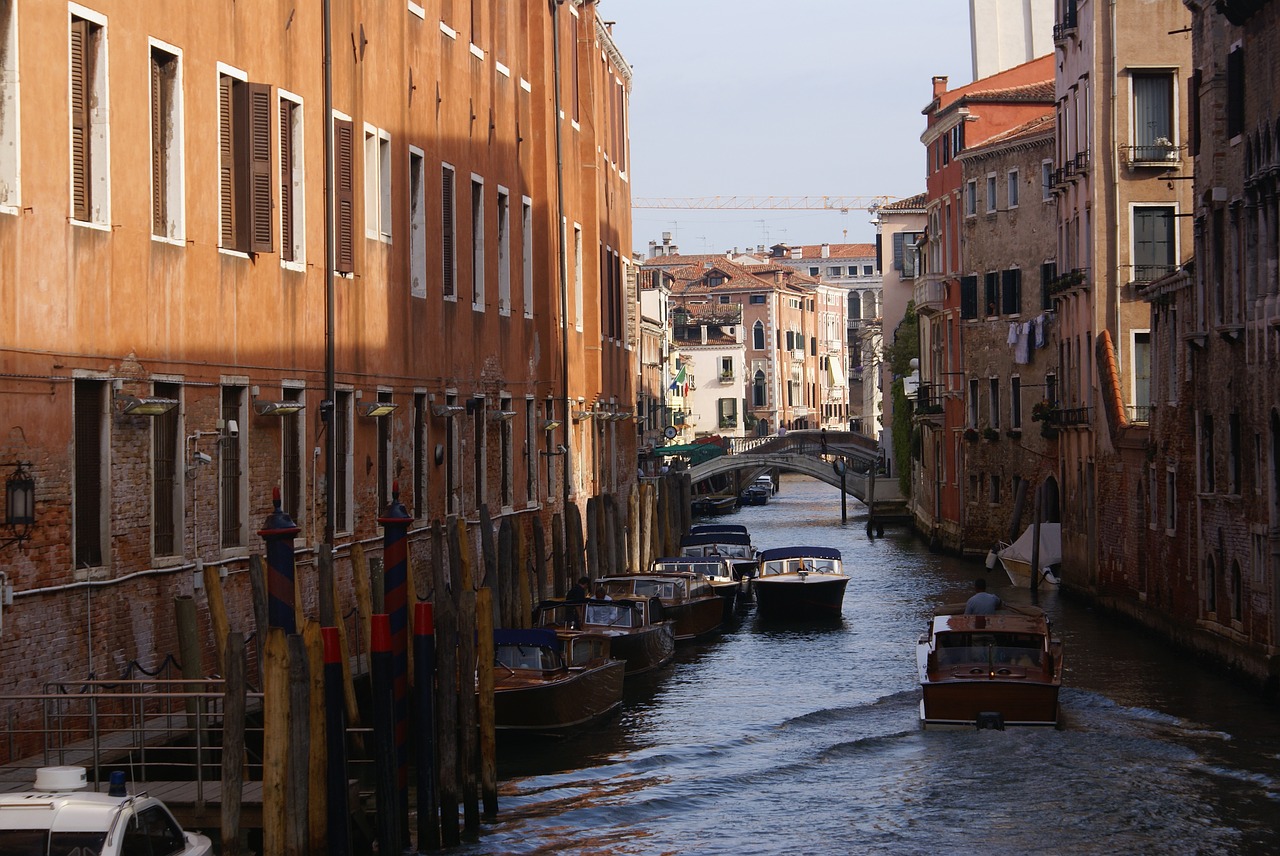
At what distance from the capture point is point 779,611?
3572cm

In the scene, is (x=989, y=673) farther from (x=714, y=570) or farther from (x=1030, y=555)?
(x=1030, y=555)

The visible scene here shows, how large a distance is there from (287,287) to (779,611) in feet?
57.8

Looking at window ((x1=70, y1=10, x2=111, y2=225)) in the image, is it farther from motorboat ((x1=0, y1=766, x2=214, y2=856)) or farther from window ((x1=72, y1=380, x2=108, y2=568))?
motorboat ((x1=0, y1=766, x2=214, y2=856))

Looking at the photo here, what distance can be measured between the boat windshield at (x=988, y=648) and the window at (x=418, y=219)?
8591mm

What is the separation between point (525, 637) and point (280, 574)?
697 cm

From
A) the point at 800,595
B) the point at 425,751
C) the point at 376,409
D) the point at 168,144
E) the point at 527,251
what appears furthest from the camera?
the point at 800,595

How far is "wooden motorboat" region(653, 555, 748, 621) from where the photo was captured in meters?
35.8

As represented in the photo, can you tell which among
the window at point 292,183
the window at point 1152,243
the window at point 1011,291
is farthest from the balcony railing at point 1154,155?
the window at point 292,183

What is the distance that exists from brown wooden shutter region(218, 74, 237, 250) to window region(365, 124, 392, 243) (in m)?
4.11

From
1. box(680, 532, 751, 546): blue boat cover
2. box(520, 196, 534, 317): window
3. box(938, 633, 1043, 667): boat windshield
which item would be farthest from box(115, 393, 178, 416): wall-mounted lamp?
box(680, 532, 751, 546): blue boat cover

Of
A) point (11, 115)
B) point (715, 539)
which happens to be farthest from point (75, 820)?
point (715, 539)

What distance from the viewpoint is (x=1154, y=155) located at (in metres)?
36.1

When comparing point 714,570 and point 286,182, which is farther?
point 714,570

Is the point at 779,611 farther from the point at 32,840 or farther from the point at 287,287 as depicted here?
the point at 32,840
